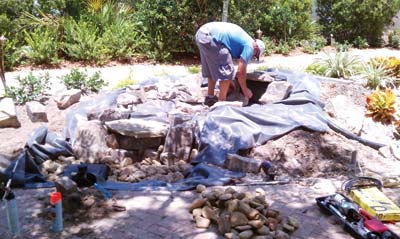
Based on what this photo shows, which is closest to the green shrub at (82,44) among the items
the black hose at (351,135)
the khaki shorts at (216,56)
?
the khaki shorts at (216,56)

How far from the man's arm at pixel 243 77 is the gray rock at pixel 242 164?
154cm

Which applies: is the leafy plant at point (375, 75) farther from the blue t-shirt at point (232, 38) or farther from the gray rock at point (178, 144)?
the gray rock at point (178, 144)

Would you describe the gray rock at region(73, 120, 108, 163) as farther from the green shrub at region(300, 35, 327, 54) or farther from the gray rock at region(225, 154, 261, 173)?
the green shrub at region(300, 35, 327, 54)

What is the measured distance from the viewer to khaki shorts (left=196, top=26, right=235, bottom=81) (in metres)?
5.61

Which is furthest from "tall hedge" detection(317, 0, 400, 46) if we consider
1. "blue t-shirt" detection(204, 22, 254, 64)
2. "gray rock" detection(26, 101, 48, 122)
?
"gray rock" detection(26, 101, 48, 122)

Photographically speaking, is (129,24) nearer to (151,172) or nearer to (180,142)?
(180,142)

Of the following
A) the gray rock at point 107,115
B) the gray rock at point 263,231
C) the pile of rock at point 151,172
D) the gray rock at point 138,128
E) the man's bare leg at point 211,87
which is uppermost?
the man's bare leg at point 211,87

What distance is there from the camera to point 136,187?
12.4 feet

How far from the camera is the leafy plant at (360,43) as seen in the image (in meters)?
10.9

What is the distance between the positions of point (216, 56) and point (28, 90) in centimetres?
266

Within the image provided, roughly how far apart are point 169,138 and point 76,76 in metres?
2.31

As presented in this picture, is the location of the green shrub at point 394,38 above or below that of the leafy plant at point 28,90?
above

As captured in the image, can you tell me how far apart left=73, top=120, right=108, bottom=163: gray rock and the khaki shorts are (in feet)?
5.72

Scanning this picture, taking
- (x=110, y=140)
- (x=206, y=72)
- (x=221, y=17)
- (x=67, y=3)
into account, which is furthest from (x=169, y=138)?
(x=67, y=3)
